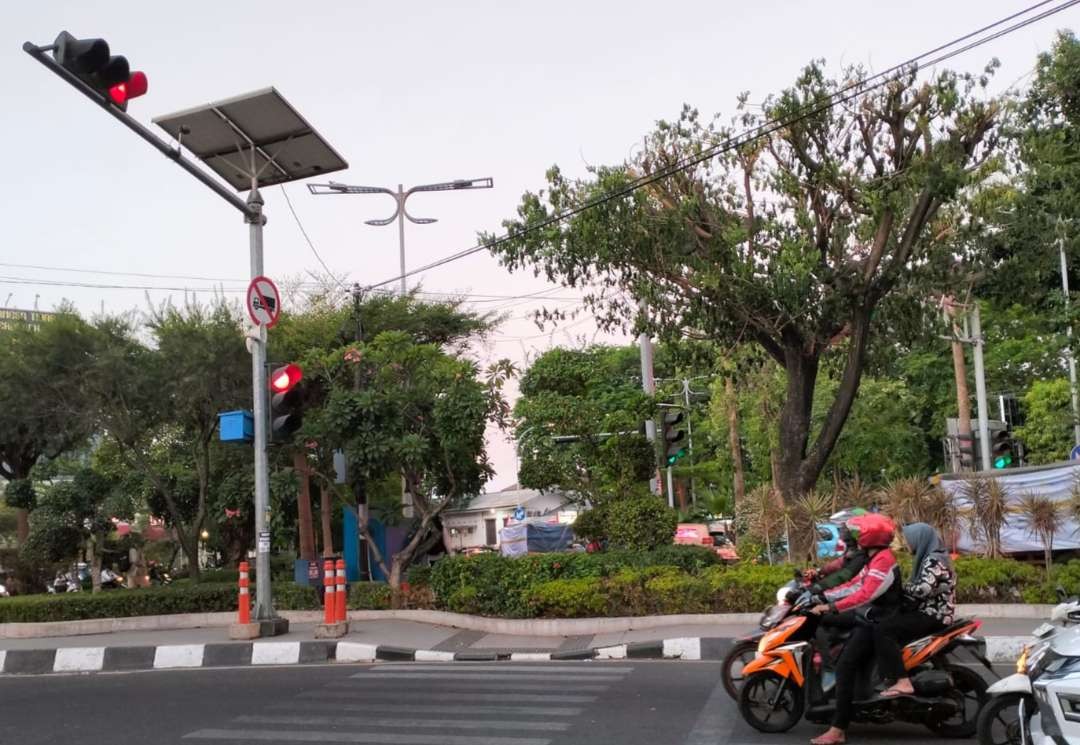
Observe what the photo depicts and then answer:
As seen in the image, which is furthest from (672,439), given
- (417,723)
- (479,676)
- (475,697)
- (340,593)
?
(417,723)

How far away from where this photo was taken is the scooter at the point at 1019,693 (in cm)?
602

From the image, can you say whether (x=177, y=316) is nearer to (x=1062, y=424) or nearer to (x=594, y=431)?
(x=594, y=431)

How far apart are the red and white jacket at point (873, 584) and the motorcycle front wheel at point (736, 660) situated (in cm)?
96

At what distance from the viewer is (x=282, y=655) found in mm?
13273

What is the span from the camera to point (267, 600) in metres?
14.5

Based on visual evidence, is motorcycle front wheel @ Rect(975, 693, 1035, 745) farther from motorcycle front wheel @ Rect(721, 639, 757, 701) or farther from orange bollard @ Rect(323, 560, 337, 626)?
orange bollard @ Rect(323, 560, 337, 626)

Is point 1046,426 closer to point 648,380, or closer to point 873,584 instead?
point 648,380

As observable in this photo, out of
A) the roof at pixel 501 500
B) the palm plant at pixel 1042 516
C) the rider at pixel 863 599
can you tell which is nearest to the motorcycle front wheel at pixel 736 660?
the rider at pixel 863 599

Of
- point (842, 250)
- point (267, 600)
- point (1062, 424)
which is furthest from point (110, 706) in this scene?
point (1062, 424)

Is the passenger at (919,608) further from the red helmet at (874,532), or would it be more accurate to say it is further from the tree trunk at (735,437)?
the tree trunk at (735,437)

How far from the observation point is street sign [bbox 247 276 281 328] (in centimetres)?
1417

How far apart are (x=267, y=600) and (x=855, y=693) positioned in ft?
29.9

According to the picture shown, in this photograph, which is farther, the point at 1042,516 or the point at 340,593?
the point at 1042,516

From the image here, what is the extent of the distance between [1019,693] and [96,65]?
322 inches
